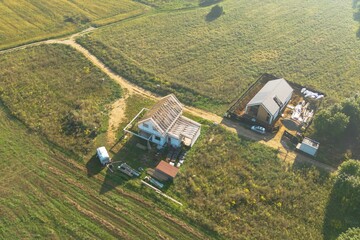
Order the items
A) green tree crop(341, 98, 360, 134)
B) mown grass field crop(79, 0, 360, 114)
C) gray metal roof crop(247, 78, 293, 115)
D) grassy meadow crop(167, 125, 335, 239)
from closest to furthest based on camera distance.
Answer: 1. grassy meadow crop(167, 125, 335, 239)
2. green tree crop(341, 98, 360, 134)
3. gray metal roof crop(247, 78, 293, 115)
4. mown grass field crop(79, 0, 360, 114)

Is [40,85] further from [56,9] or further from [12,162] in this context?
[56,9]

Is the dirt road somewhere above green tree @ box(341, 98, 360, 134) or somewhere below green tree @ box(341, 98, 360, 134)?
below

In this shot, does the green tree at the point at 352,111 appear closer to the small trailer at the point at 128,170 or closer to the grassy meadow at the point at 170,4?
the small trailer at the point at 128,170

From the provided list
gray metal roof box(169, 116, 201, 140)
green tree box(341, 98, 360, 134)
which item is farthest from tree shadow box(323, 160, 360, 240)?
gray metal roof box(169, 116, 201, 140)

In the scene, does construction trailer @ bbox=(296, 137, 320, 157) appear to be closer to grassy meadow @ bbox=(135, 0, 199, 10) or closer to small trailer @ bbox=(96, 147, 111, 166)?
small trailer @ bbox=(96, 147, 111, 166)

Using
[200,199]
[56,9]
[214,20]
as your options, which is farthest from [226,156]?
[56,9]

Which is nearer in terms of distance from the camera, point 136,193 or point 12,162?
point 136,193

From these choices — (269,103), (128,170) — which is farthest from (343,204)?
(128,170)
